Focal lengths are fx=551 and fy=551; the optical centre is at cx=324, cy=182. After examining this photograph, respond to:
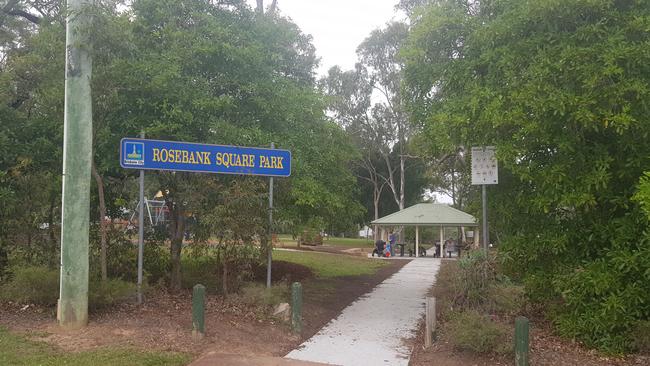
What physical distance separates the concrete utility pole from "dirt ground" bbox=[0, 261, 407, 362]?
0.37 meters

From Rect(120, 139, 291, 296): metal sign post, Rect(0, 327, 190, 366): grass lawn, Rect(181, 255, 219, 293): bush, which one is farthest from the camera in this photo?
Rect(181, 255, 219, 293): bush

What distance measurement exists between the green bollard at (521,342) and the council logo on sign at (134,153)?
6174 mm

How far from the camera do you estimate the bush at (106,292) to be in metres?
8.22

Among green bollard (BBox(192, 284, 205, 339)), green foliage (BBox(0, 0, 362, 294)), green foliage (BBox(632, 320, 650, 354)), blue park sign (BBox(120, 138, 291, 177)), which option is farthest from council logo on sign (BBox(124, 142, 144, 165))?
green foliage (BBox(632, 320, 650, 354))

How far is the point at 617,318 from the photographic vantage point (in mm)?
7043

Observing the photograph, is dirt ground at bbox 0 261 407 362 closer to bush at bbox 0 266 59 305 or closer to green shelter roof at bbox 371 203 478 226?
bush at bbox 0 266 59 305

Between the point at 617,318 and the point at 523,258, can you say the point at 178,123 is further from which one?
the point at 617,318

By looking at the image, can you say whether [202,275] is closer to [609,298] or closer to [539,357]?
[539,357]

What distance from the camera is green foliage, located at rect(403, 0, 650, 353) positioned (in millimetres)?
6844

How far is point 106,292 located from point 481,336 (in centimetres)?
547

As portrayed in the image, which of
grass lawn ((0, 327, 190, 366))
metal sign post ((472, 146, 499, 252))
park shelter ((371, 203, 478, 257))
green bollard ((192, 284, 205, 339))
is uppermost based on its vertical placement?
metal sign post ((472, 146, 499, 252))

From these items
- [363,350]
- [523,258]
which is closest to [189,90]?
[363,350]

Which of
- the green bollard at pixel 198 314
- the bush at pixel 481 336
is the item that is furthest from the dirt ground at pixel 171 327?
the bush at pixel 481 336

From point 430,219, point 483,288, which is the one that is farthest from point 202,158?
point 430,219
